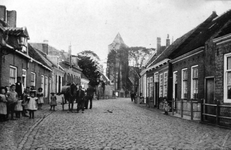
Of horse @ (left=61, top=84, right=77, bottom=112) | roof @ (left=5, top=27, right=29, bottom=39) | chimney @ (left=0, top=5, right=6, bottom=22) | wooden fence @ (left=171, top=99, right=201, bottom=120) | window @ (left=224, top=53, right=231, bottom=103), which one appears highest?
chimney @ (left=0, top=5, right=6, bottom=22)

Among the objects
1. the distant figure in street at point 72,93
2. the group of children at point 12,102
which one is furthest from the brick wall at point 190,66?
the group of children at point 12,102

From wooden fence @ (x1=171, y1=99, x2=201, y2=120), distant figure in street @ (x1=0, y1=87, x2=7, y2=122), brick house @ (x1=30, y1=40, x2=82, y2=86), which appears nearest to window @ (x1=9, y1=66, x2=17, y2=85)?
distant figure in street @ (x1=0, y1=87, x2=7, y2=122)

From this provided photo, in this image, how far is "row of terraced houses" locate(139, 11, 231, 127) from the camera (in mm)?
11758

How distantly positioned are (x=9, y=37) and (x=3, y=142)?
11.4m

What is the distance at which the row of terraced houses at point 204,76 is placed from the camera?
1176 cm

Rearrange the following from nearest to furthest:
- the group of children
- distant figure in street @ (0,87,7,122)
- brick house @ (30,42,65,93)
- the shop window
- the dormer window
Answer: distant figure in street @ (0,87,7,122) < the group of children < the dormer window < the shop window < brick house @ (30,42,65,93)

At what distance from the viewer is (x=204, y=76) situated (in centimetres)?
1475

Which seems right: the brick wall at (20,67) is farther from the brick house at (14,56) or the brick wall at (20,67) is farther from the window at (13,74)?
the window at (13,74)

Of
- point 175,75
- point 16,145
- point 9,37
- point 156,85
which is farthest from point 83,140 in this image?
point 156,85

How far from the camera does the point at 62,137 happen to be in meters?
8.09

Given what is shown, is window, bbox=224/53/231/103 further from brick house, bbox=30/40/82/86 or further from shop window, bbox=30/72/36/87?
brick house, bbox=30/40/82/86

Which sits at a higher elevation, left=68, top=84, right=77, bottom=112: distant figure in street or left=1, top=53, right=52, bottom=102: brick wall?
left=1, top=53, right=52, bottom=102: brick wall

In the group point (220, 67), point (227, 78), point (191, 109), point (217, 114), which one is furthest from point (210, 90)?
point (217, 114)

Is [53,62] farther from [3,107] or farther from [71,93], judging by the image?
[3,107]
